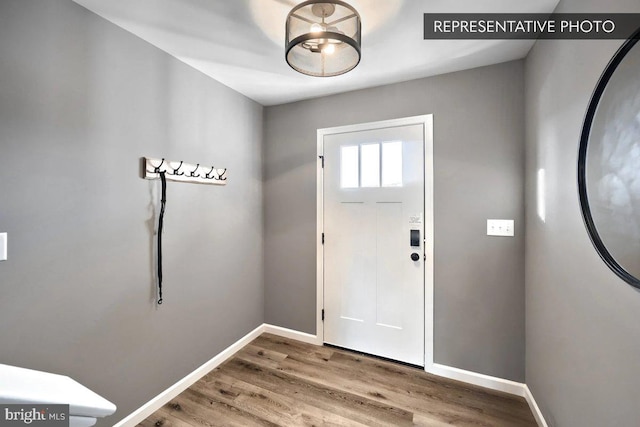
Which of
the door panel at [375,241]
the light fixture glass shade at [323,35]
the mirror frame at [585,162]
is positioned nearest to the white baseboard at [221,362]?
the door panel at [375,241]

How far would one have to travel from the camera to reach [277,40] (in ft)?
5.77

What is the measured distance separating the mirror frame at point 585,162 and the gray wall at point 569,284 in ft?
0.21

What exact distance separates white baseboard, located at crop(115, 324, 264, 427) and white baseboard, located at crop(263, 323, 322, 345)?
0.62ft

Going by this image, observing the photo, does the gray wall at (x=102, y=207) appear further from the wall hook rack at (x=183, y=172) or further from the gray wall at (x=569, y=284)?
the gray wall at (x=569, y=284)

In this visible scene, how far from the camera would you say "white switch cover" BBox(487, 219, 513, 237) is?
6.43 ft

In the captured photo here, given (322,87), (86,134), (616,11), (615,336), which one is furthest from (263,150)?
(615,336)

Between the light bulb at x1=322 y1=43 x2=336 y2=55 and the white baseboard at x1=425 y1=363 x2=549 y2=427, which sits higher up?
the light bulb at x1=322 y1=43 x2=336 y2=55

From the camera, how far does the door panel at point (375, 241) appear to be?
2.27m

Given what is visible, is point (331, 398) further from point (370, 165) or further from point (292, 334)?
point (370, 165)

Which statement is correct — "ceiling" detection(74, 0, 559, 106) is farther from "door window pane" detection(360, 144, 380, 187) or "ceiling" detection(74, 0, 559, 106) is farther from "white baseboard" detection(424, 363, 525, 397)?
"white baseboard" detection(424, 363, 525, 397)

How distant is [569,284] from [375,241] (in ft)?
4.28

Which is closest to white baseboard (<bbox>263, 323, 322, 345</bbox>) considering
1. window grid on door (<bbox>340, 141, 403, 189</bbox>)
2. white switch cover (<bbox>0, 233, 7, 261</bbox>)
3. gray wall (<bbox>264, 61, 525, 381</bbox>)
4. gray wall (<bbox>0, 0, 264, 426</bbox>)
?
gray wall (<bbox>0, 0, 264, 426</bbox>)

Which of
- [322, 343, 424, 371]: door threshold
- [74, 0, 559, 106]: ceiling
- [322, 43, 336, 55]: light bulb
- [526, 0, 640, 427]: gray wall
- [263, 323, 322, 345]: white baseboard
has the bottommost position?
[322, 343, 424, 371]: door threshold

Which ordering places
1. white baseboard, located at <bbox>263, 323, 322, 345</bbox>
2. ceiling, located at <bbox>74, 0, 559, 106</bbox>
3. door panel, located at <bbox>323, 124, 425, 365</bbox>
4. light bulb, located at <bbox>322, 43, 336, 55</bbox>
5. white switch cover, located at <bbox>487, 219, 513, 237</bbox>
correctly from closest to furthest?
light bulb, located at <bbox>322, 43, 336, 55</bbox> → ceiling, located at <bbox>74, 0, 559, 106</bbox> → white switch cover, located at <bbox>487, 219, 513, 237</bbox> → door panel, located at <bbox>323, 124, 425, 365</bbox> → white baseboard, located at <bbox>263, 323, 322, 345</bbox>
